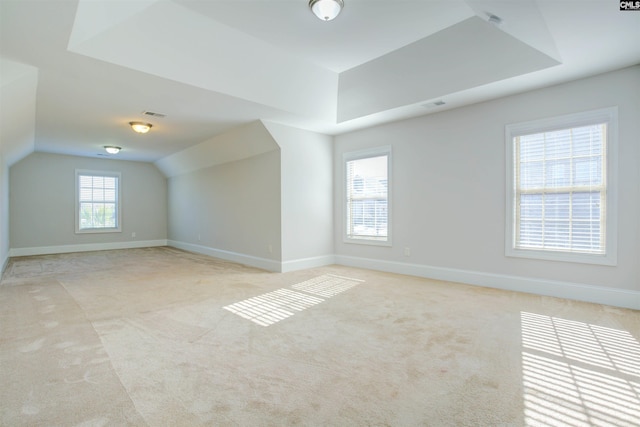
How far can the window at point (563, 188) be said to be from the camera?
3.53 m

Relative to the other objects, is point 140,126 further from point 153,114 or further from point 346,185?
point 346,185

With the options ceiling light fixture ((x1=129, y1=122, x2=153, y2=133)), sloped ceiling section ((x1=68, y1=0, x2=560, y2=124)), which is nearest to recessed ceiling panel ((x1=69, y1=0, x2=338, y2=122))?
sloped ceiling section ((x1=68, y1=0, x2=560, y2=124))

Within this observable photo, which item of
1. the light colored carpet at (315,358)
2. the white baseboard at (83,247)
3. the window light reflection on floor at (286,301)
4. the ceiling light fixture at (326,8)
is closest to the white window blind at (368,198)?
the window light reflection on floor at (286,301)

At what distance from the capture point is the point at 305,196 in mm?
5934

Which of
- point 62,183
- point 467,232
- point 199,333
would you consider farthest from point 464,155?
point 62,183

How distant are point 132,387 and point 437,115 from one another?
4.86 metres

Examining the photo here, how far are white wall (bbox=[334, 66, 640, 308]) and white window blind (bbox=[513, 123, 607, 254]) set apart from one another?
176mm

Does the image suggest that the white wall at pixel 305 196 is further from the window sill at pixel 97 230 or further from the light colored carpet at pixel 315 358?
the window sill at pixel 97 230

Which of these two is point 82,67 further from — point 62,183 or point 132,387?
point 62,183

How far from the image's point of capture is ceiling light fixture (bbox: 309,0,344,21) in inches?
116

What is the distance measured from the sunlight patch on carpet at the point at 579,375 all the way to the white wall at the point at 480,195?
984 mm

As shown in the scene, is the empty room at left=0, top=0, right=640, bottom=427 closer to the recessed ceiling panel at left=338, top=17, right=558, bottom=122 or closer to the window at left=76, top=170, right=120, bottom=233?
the recessed ceiling panel at left=338, top=17, right=558, bottom=122

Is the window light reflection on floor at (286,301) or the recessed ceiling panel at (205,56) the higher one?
the recessed ceiling panel at (205,56)

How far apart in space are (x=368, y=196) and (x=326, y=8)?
3.41 meters
